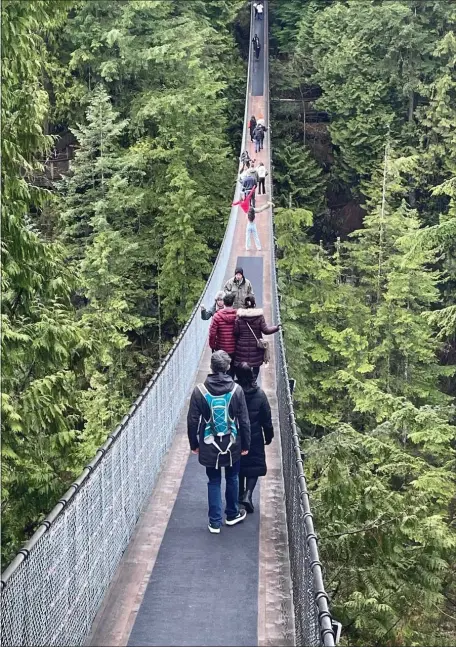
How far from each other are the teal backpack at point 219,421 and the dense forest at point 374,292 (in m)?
2.34

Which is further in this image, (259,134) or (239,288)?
(259,134)

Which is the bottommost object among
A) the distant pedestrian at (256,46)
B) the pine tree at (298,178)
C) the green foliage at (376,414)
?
the green foliage at (376,414)

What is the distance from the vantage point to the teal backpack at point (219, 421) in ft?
17.4

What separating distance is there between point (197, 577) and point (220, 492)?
24.4 inches

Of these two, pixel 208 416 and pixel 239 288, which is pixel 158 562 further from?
pixel 239 288

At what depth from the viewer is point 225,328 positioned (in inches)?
282

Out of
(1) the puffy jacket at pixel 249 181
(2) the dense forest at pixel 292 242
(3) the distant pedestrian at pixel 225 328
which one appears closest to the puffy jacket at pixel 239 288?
(3) the distant pedestrian at pixel 225 328

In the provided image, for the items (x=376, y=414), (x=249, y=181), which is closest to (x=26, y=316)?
(x=249, y=181)

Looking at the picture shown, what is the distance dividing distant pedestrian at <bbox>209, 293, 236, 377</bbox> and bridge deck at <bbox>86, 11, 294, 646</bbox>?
1.13 m

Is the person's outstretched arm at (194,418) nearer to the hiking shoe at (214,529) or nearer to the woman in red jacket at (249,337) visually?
the hiking shoe at (214,529)

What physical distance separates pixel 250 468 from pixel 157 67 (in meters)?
21.5

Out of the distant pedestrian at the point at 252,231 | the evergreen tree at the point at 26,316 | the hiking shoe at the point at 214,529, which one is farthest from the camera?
the distant pedestrian at the point at 252,231

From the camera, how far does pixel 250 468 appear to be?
5.86m

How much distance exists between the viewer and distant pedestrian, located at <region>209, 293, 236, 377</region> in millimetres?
7125
